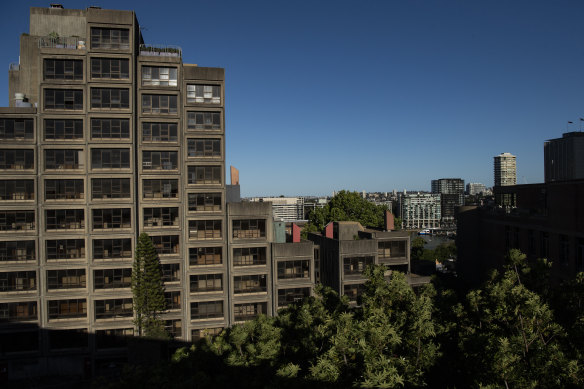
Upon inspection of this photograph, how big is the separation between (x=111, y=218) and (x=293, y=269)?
2357 centimetres

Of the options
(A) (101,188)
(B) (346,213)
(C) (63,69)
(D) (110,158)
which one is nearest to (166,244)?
(A) (101,188)

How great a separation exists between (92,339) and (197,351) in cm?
2645

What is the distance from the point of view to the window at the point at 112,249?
45.6 metres

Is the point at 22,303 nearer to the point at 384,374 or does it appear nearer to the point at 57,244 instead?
the point at 57,244

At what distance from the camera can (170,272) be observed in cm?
4684

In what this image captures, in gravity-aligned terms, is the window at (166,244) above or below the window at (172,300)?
above

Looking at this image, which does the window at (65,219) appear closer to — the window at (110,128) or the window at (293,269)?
the window at (110,128)

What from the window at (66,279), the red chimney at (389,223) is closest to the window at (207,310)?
the window at (66,279)

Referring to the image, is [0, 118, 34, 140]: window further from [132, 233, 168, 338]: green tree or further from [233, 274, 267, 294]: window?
[233, 274, 267, 294]: window

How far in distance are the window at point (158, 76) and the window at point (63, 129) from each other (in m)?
9.50

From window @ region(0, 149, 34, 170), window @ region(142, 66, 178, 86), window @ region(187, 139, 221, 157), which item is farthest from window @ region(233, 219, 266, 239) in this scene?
window @ region(0, 149, 34, 170)

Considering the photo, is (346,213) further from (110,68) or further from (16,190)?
(16,190)

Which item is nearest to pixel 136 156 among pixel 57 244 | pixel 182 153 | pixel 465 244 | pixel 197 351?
pixel 182 153

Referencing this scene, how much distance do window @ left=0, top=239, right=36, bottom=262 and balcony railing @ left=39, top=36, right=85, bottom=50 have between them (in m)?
23.9
